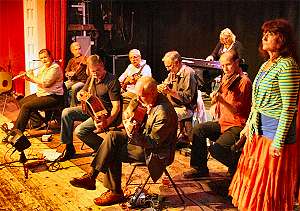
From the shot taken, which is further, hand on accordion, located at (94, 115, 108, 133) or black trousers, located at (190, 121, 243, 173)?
hand on accordion, located at (94, 115, 108, 133)

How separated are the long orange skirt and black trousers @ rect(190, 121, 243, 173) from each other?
1.76ft

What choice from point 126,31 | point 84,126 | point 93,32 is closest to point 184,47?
point 126,31

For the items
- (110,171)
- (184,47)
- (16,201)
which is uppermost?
(184,47)

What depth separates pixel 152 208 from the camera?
3494 mm

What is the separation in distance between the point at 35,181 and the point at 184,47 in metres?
5.65

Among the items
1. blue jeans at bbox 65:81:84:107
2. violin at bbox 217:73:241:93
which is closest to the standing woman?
violin at bbox 217:73:241:93

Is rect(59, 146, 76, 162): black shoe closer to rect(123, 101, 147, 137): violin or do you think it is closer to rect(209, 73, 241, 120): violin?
rect(123, 101, 147, 137): violin

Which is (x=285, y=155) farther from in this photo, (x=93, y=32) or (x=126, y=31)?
(x=126, y=31)

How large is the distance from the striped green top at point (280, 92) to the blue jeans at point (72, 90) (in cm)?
343

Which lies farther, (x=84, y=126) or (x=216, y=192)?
(x=84, y=126)

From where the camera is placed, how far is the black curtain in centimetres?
741

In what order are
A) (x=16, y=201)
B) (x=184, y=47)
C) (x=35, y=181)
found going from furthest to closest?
1. (x=184, y=47)
2. (x=35, y=181)
3. (x=16, y=201)

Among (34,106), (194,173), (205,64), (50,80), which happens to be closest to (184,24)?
(205,64)

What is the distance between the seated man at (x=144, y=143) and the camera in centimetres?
331
